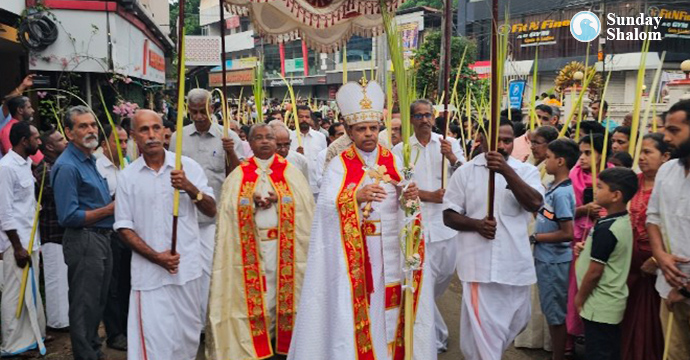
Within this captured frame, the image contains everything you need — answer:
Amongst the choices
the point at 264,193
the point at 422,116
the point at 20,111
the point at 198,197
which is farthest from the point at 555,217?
the point at 20,111

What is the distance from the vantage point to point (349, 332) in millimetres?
4223

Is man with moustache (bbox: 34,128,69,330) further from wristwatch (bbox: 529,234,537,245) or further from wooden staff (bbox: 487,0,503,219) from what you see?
wristwatch (bbox: 529,234,537,245)

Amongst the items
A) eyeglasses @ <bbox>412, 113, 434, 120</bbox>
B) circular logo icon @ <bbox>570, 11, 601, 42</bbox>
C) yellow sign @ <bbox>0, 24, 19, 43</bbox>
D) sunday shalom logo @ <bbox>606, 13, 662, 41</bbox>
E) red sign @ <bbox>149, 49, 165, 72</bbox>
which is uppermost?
sunday shalom logo @ <bbox>606, 13, 662, 41</bbox>

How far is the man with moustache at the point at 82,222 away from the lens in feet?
15.1

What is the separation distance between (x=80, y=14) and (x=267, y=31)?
739cm

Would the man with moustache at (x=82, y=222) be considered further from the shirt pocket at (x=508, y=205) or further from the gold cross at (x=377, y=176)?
the shirt pocket at (x=508, y=205)

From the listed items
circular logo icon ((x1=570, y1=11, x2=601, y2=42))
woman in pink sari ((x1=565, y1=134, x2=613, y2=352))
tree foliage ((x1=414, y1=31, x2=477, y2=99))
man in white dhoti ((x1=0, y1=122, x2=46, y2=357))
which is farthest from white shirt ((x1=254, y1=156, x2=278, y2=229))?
circular logo icon ((x1=570, y1=11, x2=601, y2=42))

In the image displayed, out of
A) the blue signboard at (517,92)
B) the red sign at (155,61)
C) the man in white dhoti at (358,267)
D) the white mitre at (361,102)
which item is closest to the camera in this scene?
the man in white dhoti at (358,267)

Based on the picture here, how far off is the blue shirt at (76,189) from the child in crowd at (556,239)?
11.2 feet

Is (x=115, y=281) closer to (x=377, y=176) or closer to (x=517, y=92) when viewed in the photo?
(x=377, y=176)

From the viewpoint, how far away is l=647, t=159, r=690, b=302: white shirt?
11.6ft

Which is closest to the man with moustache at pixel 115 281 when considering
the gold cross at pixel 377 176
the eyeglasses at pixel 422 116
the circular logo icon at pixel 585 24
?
the gold cross at pixel 377 176

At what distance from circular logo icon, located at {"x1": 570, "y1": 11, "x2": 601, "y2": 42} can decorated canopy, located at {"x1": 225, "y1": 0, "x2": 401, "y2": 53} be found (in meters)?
17.4

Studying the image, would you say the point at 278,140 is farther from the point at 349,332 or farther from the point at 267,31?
the point at 349,332
